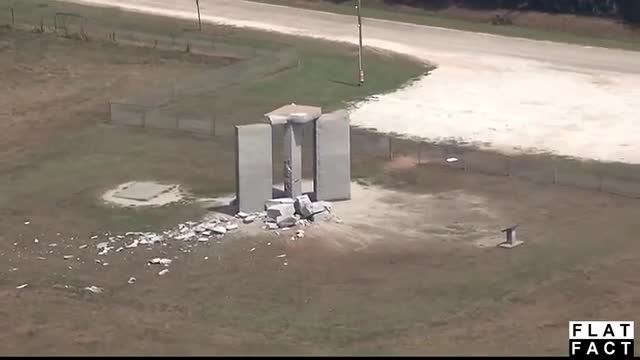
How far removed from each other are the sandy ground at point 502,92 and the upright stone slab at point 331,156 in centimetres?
1126

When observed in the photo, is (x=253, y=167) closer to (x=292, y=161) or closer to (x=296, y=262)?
(x=292, y=161)

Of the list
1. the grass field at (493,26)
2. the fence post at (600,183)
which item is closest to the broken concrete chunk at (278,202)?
the fence post at (600,183)

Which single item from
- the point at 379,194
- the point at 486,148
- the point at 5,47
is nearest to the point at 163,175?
the point at 379,194

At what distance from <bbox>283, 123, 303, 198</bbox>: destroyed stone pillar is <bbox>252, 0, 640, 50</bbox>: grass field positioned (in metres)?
38.1

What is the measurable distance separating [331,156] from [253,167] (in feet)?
11.2

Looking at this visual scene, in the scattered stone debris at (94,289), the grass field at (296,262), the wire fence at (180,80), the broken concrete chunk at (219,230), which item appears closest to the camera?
the grass field at (296,262)

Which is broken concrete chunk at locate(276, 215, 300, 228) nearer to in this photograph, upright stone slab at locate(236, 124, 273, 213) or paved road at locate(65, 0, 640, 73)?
upright stone slab at locate(236, 124, 273, 213)

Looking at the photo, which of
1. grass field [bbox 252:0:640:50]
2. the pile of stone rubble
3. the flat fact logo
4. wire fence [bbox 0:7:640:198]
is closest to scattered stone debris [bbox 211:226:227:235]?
the pile of stone rubble

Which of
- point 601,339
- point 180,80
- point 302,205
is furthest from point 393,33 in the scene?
point 601,339

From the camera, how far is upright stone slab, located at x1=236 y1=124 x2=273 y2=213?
181 ft

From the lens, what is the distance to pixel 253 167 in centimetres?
5531

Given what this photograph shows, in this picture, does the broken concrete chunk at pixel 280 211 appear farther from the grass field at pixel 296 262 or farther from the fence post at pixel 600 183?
the fence post at pixel 600 183

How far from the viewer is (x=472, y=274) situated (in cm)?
4891

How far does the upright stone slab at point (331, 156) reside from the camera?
186 feet
